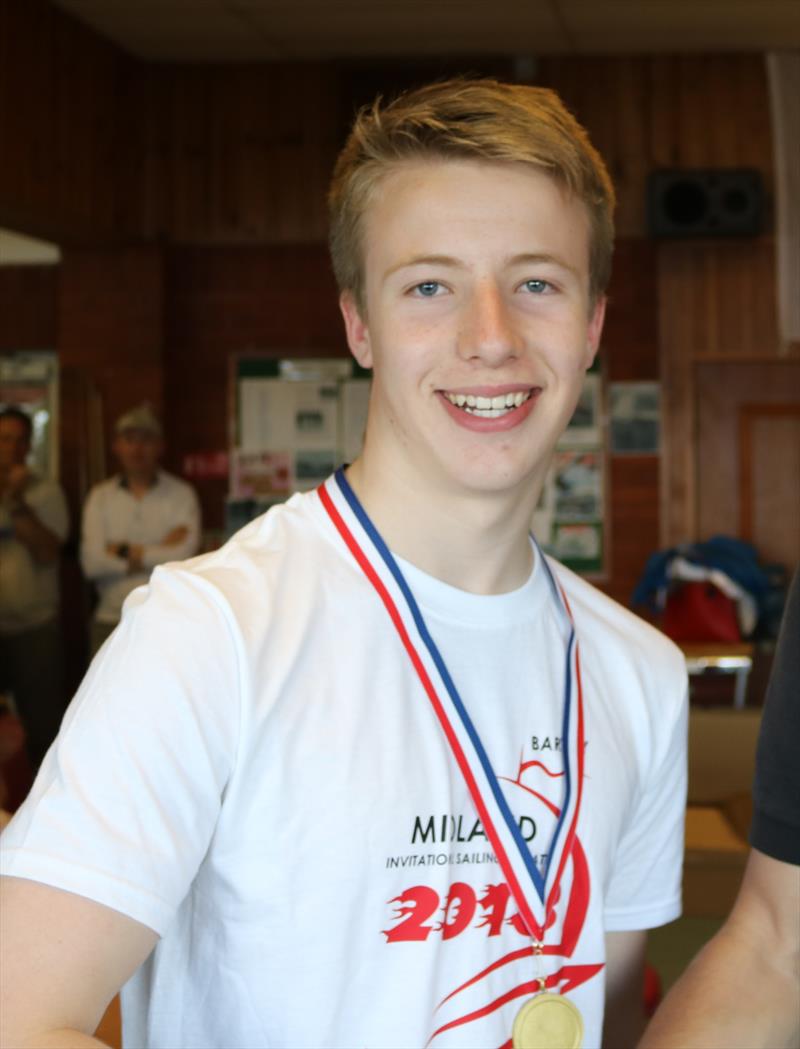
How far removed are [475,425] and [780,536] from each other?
572 centimetres

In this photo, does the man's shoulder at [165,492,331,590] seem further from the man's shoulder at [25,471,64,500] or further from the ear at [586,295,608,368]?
the man's shoulder at [25,471,64,500]

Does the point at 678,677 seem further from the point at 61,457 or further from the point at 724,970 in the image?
the point at 61,457

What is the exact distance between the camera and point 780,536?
22.4 ft

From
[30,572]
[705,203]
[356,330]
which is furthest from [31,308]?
[356,330]

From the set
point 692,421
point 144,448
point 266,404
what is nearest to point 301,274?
point 266,404

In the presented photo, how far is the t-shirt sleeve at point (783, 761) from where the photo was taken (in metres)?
1.41

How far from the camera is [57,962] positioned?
1.08 m

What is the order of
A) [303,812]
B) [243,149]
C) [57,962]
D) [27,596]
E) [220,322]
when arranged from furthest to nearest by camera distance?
[220,322] → [243,149] → [27,596] → [303,812] → [57,962]

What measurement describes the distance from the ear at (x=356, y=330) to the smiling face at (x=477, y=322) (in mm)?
91

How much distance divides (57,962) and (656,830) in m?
0.73

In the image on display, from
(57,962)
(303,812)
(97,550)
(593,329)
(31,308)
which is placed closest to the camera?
(57,962)

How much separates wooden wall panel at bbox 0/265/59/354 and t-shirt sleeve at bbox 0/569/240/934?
637cm

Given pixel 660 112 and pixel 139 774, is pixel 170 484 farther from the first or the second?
pixel 139 774

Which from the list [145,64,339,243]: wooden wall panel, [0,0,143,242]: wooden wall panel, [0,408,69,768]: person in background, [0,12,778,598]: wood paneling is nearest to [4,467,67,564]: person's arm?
[0,408,69,768]: person in background
